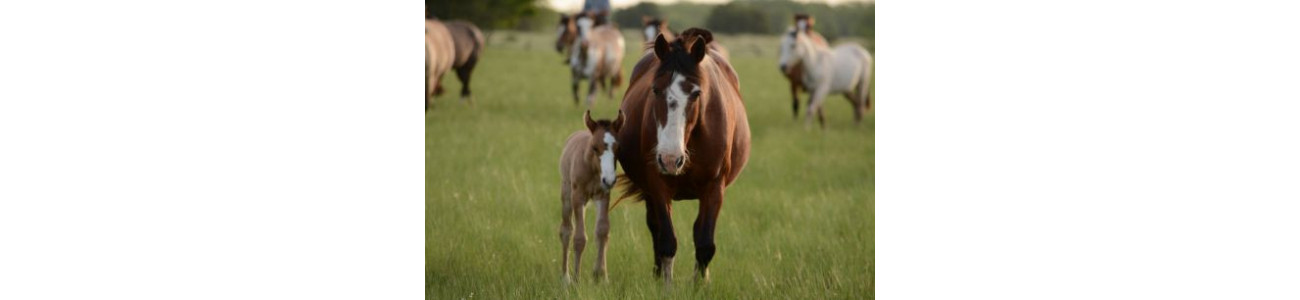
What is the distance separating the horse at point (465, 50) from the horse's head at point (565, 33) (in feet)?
1.28

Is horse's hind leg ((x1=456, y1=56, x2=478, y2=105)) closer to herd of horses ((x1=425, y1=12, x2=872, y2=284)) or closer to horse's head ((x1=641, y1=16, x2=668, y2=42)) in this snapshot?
herd of horses ((x1=425, y1=12, x2=872, y2=284))

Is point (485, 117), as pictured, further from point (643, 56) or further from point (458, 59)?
point (643, 56)

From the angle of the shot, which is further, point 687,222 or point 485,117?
point 485,117

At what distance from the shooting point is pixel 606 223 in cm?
511

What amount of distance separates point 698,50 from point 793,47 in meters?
1.78

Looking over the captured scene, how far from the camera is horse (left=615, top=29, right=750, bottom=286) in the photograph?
443 cm

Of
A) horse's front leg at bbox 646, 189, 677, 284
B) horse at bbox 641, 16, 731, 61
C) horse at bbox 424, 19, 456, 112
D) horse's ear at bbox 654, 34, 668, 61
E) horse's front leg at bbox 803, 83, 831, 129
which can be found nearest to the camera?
horse's ear at bbox 654, 34, 668, 61

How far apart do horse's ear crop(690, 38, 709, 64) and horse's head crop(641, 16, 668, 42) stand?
1.01 metres

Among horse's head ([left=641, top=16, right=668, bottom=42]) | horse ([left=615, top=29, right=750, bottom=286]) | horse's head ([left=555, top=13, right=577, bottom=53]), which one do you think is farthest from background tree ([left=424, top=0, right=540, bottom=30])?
horse ([left=615, top=29, right=750, bottom=286])

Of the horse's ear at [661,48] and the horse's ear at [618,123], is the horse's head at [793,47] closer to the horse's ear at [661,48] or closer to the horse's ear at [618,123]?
the horse's ear at [618,123]

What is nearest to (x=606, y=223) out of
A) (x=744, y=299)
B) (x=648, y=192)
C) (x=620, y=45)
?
(x=648, y=192)
